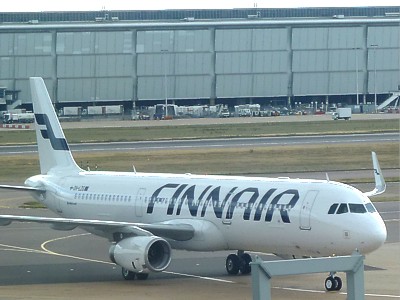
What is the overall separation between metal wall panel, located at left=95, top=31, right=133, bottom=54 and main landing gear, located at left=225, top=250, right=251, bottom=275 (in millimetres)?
129480

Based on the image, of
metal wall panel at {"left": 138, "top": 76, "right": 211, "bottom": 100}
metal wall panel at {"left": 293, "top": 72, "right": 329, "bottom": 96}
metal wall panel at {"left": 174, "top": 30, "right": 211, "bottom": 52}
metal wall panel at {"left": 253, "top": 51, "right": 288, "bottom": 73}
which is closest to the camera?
metal wall panel at {"left": 138, "top": 76, "right": 211, "bottom": 100}

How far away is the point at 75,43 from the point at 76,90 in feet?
23.0

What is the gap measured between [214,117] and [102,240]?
4352 inches

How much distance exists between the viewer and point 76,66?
164 m

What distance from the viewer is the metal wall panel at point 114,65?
16438cm

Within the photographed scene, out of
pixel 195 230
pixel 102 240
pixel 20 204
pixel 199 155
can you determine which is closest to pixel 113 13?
pixel 199 155

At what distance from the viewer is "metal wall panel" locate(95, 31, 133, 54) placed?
16475cm

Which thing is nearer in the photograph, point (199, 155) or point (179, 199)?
point (179, 199)

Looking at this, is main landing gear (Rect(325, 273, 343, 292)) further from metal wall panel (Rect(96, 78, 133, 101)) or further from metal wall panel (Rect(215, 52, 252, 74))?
metal wall panel (Rect(215, 52, 252, 74))

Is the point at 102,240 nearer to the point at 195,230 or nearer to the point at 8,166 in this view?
the point at 195,230

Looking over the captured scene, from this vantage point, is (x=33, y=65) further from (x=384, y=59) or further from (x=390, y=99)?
(x=390, y=99)

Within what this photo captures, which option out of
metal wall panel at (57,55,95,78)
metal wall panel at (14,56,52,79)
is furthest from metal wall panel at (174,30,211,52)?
metal wall panel at (14,56,52,79)

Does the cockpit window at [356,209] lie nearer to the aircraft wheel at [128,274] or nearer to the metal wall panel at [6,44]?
the aircraft wheel at [128,274]

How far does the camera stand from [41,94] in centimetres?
4434
